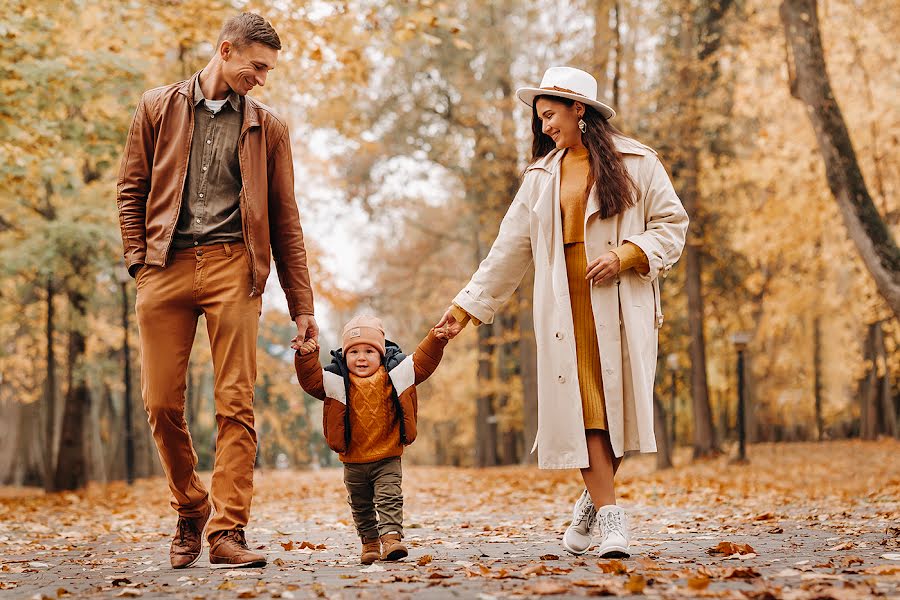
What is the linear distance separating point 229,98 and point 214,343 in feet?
4.24

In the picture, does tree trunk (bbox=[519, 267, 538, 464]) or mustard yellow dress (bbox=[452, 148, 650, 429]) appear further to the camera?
tree trunk (bbox=[519, 267, 538, 464])

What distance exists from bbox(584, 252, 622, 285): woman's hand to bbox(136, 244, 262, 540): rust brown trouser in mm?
1725

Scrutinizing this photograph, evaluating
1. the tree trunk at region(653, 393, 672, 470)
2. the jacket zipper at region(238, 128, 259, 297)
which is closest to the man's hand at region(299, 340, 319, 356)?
the jacket zipper at region(238, 128, 259, 297)

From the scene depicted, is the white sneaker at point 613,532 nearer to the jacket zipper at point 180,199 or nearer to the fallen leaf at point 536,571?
the fallen leaf at point 536,571

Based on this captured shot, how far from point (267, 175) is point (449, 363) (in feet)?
105

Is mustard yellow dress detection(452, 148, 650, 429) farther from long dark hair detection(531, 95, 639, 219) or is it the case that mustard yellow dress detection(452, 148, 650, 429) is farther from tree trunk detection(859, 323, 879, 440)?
tree trunk detection(859, 323, 879, 440)

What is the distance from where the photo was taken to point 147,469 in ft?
105

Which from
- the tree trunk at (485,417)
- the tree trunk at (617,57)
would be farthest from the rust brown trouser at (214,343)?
the tree trunk at (485,417)

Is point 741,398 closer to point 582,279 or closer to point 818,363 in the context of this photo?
point 818,363

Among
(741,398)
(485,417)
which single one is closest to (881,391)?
(485,417)

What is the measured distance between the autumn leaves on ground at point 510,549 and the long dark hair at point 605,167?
182cm

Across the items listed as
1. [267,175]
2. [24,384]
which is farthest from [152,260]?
[24,384]

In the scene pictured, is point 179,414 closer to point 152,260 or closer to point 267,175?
point 152,260

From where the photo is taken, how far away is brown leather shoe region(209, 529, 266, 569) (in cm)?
535
